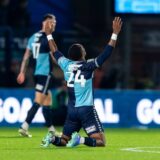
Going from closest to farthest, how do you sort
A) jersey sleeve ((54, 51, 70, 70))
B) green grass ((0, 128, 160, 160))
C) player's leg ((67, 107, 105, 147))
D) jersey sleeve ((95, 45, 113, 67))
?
green grass ((0, 128, 160, 160)), jersey sleeve ((95, 45, 113, 67)), player's leg ((67, 107, 105, 147)), jersey sleeve ((54, 51, 70, 70))

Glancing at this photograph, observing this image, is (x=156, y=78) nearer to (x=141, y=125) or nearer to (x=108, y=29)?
(x=108, y=29)

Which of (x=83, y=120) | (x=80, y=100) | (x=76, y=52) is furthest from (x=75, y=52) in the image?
(x=83, y=120)

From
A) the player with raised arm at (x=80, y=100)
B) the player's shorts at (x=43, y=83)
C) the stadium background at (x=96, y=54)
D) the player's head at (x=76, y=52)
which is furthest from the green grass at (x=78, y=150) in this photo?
the stadium background at (x=96, y=54)

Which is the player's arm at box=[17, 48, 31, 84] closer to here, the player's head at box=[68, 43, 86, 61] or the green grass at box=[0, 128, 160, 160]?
the green grass at box=[0, 128, 160, 160]

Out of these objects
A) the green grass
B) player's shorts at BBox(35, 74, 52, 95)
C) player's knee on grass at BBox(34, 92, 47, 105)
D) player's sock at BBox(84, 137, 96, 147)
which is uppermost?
player's shorts at BBox(35, 74, 52, 95)

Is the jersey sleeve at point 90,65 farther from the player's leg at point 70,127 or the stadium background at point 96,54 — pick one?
the stadium background at point 96,54

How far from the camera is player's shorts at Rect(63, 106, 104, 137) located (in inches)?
506

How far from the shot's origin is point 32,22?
Answer: 23.7m

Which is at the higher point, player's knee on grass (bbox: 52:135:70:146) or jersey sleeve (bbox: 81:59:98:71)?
jersey sleeve (bbox: 81:59:98:71)

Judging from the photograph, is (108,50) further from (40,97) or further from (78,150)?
(40,97)

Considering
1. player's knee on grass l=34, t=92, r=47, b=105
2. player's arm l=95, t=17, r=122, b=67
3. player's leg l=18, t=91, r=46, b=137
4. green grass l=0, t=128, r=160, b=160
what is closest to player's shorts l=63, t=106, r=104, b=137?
green grass l=0, t=128, r=160, b=160

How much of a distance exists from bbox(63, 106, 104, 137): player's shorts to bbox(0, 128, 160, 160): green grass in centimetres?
27

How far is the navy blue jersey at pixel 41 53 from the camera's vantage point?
15.9 m

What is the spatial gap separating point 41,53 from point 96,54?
9804 mm
